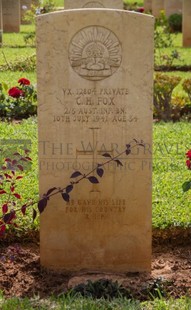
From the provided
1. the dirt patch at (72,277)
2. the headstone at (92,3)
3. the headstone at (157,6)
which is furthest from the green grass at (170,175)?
the headstone at (157,6)

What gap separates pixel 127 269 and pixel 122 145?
2.55 feet

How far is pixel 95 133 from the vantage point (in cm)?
464

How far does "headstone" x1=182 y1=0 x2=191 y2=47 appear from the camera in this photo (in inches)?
715

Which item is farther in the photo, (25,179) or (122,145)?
(25,179)

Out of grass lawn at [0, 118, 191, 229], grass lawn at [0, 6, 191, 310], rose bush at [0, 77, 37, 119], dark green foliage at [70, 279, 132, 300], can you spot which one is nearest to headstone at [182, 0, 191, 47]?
rose bush at [0, 77, 37, 119]

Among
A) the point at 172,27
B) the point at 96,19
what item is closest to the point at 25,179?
the point at 96,19

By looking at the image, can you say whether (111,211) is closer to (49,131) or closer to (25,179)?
(49,131)

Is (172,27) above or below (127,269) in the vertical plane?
above

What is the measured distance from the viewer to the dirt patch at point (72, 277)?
4426 millimetres

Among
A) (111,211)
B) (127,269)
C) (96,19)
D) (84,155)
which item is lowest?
(127,269)

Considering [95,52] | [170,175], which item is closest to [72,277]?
[95,52]

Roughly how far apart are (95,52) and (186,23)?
1430 cm

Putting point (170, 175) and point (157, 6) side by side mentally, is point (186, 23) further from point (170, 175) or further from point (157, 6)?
point (170, 175)

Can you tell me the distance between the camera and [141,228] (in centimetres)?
475
